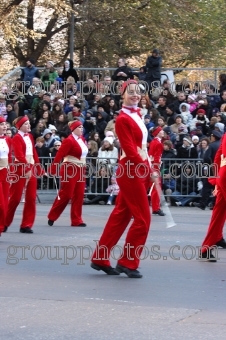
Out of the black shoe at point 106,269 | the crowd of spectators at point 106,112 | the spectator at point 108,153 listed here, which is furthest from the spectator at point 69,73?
the black shoe at point 106,269

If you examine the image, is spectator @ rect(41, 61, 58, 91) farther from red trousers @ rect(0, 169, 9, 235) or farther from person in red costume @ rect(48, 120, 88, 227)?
red trousers @ rect(0, 169, 9, 235)

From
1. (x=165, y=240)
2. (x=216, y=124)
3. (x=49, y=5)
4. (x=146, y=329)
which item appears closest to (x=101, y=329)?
(x=146, y=329)

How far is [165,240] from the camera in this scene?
13.6 metres

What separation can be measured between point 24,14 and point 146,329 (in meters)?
27.8

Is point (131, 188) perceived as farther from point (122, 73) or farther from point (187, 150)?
point (122, 73)

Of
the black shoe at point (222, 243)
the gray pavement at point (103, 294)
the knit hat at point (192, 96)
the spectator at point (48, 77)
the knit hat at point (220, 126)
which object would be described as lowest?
the gray pavement at point (103, 294)

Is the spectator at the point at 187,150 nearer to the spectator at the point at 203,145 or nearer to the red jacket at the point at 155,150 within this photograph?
the spectator at the point at 203,145

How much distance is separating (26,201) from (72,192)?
159 centimetres

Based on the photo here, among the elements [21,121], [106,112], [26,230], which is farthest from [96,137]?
[21,121]

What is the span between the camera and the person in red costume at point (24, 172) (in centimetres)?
1412

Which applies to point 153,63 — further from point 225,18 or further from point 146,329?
point 146,329

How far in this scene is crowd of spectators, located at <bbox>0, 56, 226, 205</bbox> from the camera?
20938 millimetres

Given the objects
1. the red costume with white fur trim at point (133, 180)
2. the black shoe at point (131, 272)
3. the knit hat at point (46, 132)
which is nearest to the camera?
the red costume with white fur trim at point (133, 180)

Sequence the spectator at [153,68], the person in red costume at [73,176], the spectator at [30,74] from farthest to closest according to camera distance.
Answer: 1. the spectator at [30,74]
2. the spectator at [153,68]
3. the person in red costume at [73,176]
